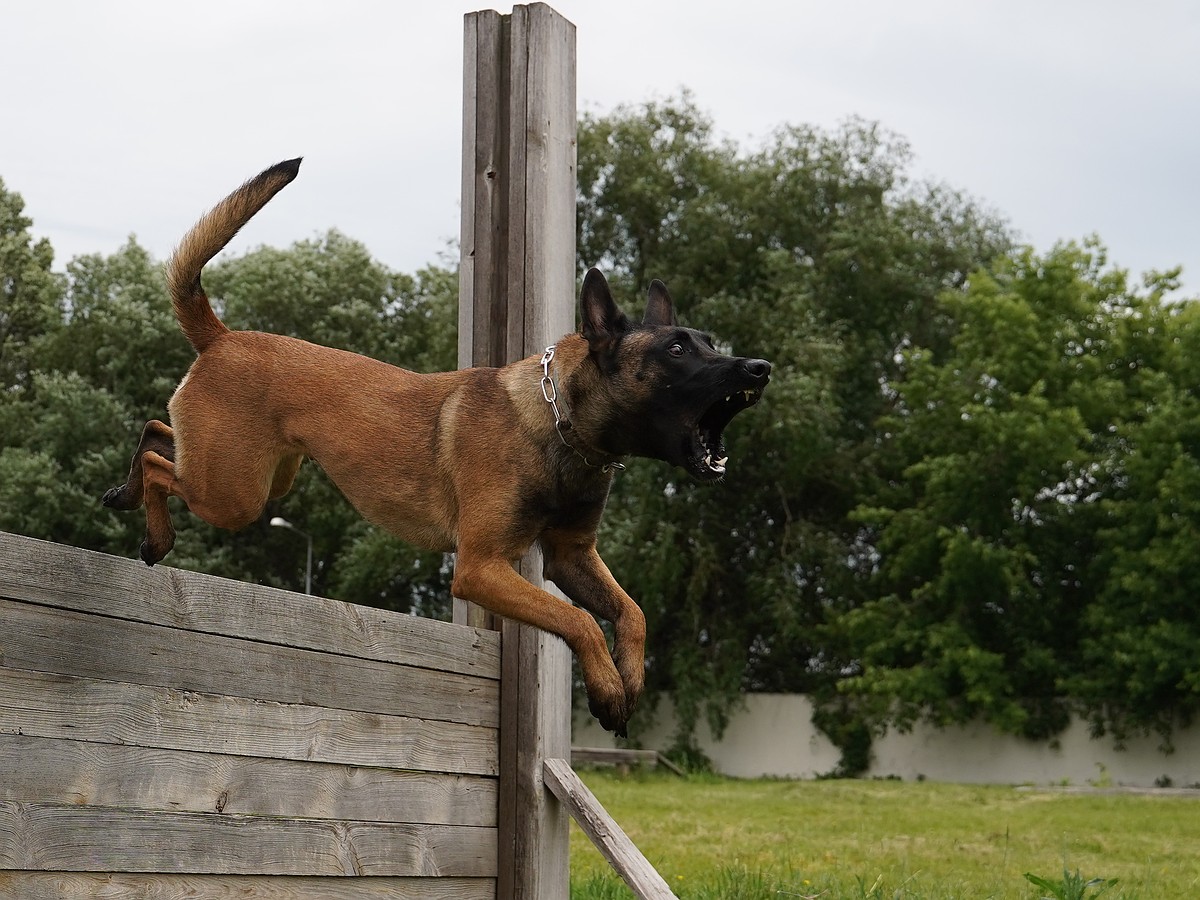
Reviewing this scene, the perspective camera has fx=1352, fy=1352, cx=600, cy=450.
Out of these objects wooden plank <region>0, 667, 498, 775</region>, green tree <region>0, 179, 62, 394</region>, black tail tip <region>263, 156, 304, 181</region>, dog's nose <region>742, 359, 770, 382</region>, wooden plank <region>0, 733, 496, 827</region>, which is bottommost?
wooden plank <region>0, 733, 496, 827</region>

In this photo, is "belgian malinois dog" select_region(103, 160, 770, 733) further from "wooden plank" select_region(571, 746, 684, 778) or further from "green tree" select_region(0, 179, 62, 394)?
"green tree" select_region(0, 179, 62, 394)

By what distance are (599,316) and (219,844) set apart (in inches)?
64.2

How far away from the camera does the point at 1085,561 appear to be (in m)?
25.7

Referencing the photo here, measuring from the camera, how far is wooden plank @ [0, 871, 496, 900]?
2980 millimetres

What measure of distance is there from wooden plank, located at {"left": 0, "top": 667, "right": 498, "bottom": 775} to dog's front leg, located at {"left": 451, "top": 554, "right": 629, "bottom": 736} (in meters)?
0.75

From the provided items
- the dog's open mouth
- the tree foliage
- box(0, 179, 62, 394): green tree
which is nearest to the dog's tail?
the dog's open mouth

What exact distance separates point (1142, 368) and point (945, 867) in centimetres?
1849

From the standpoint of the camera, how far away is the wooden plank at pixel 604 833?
4.36 metres

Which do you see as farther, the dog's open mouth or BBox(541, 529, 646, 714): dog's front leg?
BBox(541, 529, 646, 714): dog's front leg

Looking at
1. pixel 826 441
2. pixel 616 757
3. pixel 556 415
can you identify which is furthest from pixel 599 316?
pixel 826 441

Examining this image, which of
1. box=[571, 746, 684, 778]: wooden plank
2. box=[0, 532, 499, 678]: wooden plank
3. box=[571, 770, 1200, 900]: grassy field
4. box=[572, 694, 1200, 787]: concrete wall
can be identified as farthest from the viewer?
box=[572, 694, 1200, 787]: concrete wall

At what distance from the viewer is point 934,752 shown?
1002 inches

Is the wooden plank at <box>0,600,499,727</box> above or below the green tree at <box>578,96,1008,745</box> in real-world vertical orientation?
below

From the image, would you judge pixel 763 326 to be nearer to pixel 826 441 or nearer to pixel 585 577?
pixel 826 441
